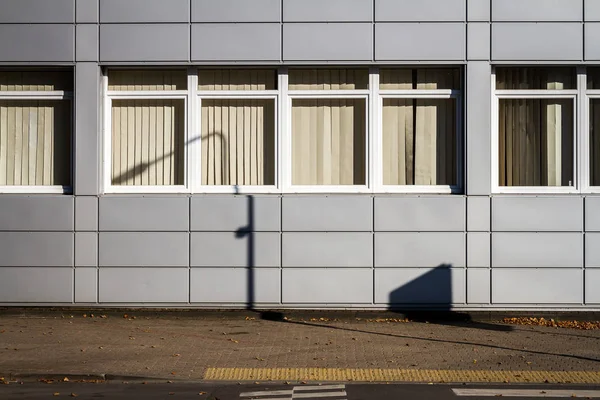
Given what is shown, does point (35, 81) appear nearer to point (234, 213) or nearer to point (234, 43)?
point (234, 43)

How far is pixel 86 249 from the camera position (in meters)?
15.2

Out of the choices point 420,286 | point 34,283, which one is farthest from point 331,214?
point 34,283

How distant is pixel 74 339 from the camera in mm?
12977

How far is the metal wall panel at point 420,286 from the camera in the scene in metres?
15.1

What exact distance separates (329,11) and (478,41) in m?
2.54

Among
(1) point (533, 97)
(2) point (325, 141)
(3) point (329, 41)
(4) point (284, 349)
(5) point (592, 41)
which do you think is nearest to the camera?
(4) point (284, 349)

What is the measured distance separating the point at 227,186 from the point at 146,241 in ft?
5.47

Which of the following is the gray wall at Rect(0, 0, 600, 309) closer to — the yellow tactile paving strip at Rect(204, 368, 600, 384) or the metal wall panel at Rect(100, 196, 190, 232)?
the metal wall panel at Rect(100, 196, 190, 232)

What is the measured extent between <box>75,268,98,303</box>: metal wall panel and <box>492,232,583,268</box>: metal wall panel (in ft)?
22.8

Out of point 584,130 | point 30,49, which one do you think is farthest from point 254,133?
point 584,130

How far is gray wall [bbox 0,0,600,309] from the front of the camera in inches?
592

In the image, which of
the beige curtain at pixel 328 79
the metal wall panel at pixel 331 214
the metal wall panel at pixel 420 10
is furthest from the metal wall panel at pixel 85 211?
the metal wall panel at pixel 420 10

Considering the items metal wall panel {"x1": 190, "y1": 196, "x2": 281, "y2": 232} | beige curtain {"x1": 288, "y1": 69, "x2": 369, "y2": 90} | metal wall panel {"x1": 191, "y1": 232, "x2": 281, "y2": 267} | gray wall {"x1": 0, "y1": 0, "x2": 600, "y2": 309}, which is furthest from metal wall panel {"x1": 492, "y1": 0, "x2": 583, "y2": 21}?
metal wall panel {"x1": 191, "y1": 232, "x2": 281, "y2": 267}

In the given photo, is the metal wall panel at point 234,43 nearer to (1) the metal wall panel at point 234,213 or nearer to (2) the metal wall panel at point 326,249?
(1) the metal wall panel at point 234,213
